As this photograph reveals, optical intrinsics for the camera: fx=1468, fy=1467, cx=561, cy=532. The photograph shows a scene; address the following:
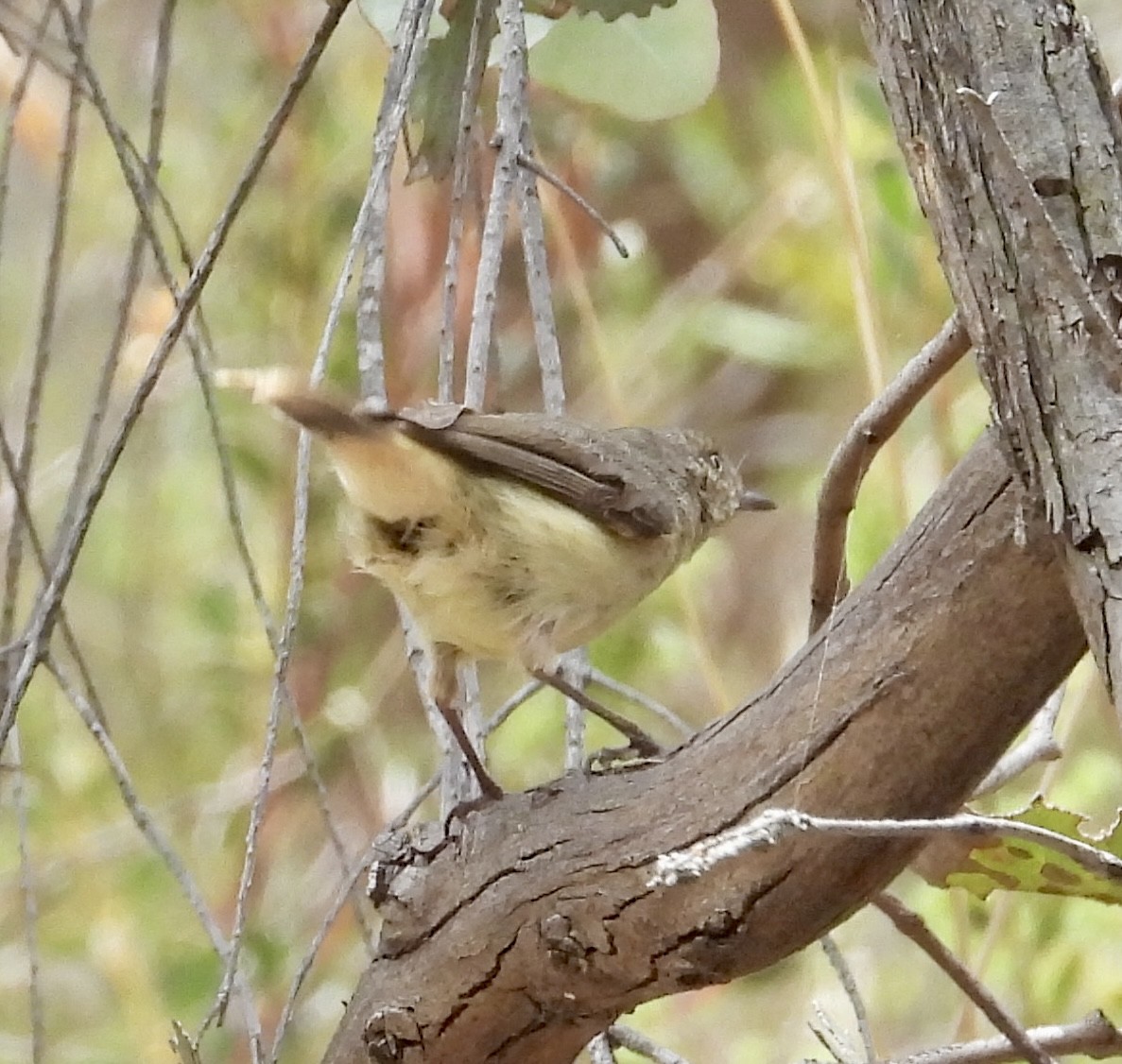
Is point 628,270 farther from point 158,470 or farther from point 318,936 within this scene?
point 318,936

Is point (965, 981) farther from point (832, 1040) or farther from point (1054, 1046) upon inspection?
point (832, 1040)

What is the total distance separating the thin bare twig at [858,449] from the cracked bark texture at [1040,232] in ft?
0.29

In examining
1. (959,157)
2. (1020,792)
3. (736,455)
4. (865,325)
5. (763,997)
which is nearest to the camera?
A: (959,157)

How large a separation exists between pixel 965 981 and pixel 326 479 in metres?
1.27

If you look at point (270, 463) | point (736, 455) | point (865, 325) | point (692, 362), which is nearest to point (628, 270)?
point (692, 362)

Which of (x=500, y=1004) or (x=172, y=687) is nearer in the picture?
(x=500, y=1004)

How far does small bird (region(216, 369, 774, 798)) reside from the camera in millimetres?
1110

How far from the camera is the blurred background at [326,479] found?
1845mm

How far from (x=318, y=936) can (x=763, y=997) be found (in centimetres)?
176

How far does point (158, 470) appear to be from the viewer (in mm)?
2582

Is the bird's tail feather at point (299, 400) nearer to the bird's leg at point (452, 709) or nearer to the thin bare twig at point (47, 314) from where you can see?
the thin bare twig at point (47, 314)

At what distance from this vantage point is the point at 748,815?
79cm

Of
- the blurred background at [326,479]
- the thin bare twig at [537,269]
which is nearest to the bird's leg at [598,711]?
the thin bare twig at [537,269]

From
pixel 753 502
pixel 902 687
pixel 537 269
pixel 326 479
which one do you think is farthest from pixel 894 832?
pixel 326 479
